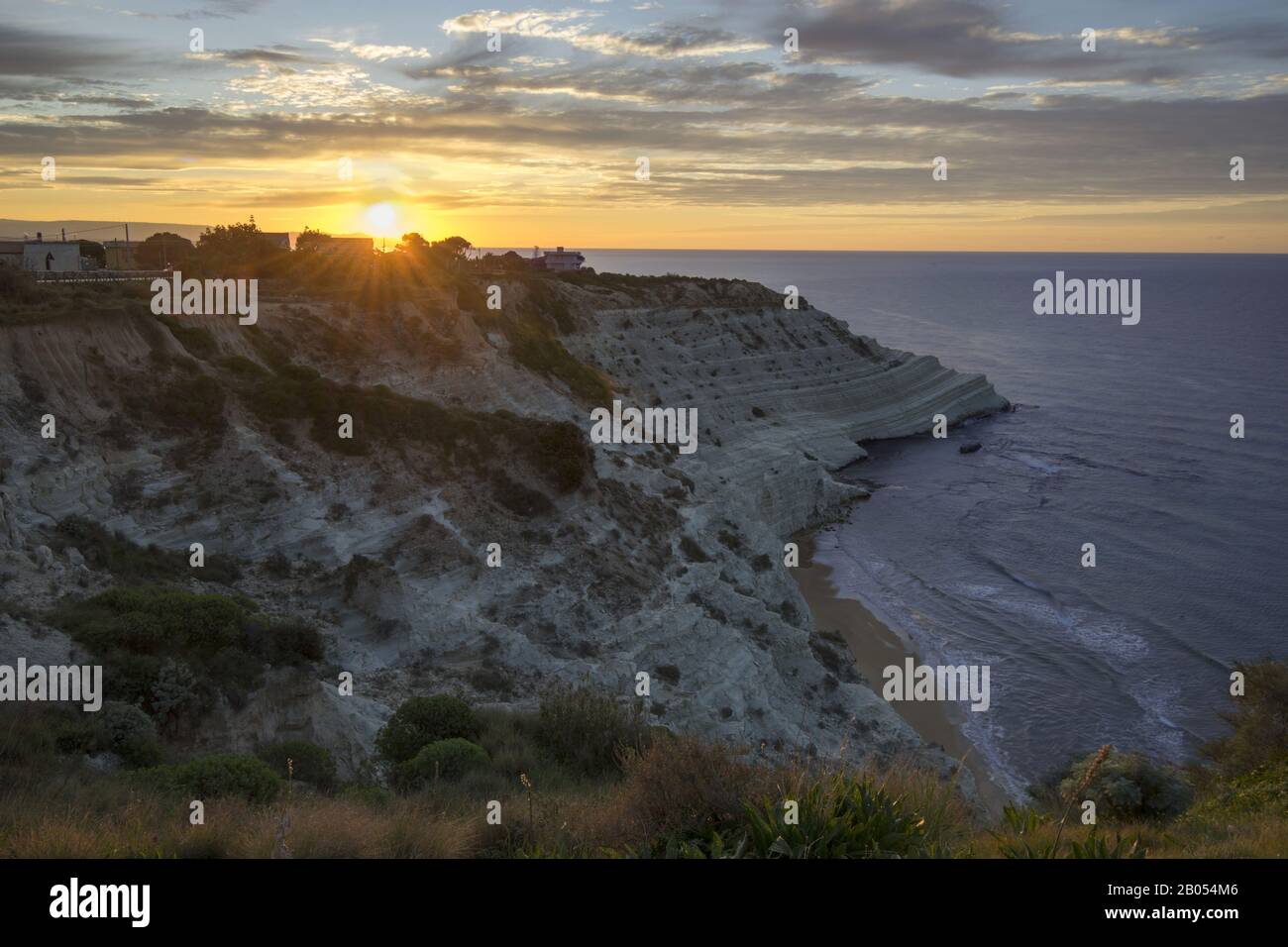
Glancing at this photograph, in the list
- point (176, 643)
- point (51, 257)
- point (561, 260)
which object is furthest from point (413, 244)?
point (176, 643)

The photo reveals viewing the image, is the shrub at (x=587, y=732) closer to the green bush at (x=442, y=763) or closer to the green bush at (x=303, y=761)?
the green bush at (x=442, y=763)

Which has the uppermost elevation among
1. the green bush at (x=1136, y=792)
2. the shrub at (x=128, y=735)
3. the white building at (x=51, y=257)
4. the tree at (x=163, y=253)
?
the tree at (x=163, y=253)

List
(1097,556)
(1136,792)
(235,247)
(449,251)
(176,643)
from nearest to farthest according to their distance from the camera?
(1136,792)
(176,643)
(1097,556)
(235,247)
(449,251)

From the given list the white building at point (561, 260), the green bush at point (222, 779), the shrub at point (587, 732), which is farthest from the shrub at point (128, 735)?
the white building at point (561, 260)

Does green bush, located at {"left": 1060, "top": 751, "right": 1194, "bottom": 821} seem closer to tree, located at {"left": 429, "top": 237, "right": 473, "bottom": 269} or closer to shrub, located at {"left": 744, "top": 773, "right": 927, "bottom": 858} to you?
shrub, located at {"left": 744, "top": 773, "right": 927, "bottom": 858}

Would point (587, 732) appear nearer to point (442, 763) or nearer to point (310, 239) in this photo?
point (442, 763)

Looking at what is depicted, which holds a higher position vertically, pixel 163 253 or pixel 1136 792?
pixel 163 253
